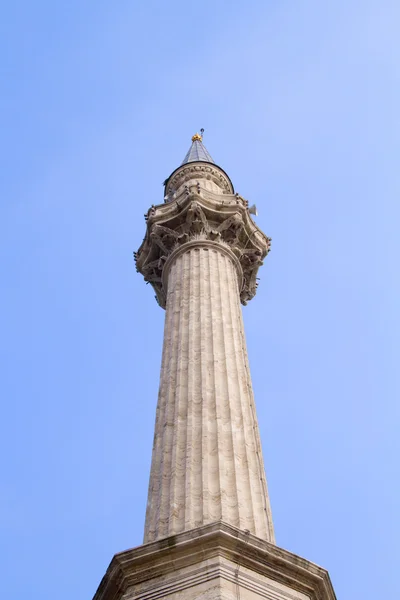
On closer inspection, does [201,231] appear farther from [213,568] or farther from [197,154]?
[213,568]

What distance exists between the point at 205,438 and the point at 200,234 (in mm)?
8584

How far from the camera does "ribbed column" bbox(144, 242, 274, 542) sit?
13391mm

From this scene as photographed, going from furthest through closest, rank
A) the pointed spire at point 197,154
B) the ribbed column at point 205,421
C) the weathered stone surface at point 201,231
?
the pointed spire at point 197,154
the weathered stone surface at point 201,231
the ribbed column at point 205,421

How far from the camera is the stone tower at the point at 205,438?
1130cm

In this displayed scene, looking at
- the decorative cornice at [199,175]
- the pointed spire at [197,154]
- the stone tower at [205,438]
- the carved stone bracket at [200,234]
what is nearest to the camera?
the stone tower at [205,438]

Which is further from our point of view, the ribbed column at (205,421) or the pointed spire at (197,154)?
the pointed spire at (197,154)

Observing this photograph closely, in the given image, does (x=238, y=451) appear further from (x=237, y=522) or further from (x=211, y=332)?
(x=211, y=332)

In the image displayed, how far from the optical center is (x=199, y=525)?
12781mm

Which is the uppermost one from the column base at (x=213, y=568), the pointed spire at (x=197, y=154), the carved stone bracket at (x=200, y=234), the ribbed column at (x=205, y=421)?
the pointed spire at (x=197, y=154)

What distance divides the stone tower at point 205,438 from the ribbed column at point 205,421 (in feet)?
0.08

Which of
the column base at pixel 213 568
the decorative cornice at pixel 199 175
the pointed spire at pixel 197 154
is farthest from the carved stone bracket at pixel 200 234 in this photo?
the column base at pixel 213 568

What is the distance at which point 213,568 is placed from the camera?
11055 millimetres

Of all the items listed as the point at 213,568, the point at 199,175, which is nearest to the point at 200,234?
the point at 199,175

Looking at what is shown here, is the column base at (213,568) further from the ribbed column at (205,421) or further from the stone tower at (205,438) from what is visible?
the ribbed column at (205,421)
